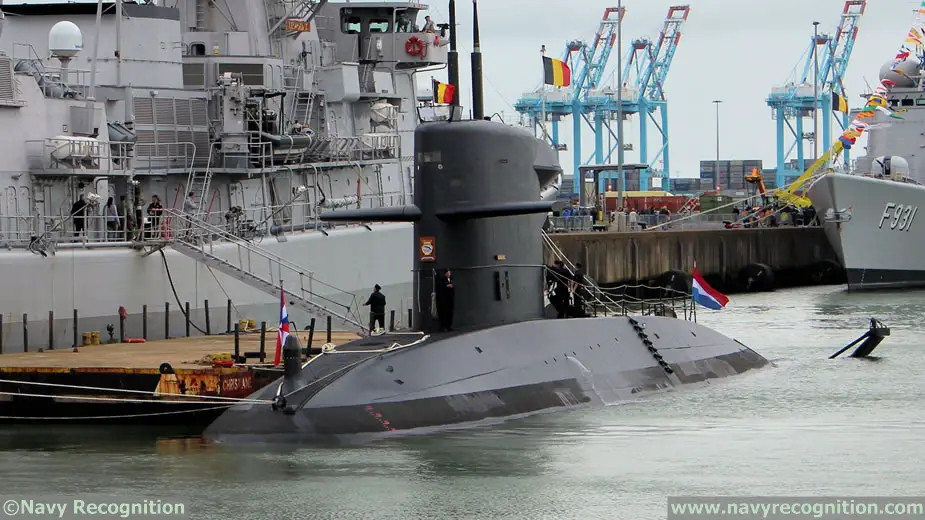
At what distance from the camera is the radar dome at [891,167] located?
196 feet

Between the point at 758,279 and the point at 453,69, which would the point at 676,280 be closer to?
the point at 758,279

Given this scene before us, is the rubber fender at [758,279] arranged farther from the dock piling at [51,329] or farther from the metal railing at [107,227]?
the dock piling at [51,329]

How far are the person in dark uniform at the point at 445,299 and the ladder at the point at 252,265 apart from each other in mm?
6135

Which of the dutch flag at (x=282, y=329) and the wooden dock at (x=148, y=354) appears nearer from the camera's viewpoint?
the dutch flag at (x=282, y=329)

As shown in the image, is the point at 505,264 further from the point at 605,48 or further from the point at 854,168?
the point at 605,48

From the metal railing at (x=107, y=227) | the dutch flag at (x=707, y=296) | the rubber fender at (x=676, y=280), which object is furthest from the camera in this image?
the rubber fender at (x=676, y=280)

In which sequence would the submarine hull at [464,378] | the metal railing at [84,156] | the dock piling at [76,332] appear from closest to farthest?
the submarine hull at [464,378] → the dock piling at [76,332] → the metal railing at [84,156]

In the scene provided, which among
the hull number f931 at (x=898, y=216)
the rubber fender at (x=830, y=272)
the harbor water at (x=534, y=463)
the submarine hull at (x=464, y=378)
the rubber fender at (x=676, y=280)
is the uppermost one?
the hull number f931 at (x=898, y=216)

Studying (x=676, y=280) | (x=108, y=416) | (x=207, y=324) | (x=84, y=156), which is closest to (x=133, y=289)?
(x=207, y=324)

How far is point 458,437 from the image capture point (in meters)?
21.0

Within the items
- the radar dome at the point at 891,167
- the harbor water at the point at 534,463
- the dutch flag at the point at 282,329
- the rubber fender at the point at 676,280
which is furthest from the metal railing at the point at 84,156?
the radar dome at the point at 891,167

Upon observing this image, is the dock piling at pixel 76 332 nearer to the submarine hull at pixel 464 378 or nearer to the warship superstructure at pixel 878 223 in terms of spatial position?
the submarine hull at pixel 464 378

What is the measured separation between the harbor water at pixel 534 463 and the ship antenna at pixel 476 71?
4.77 meters

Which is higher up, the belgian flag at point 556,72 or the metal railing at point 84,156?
the belgian flag at point 556,72
